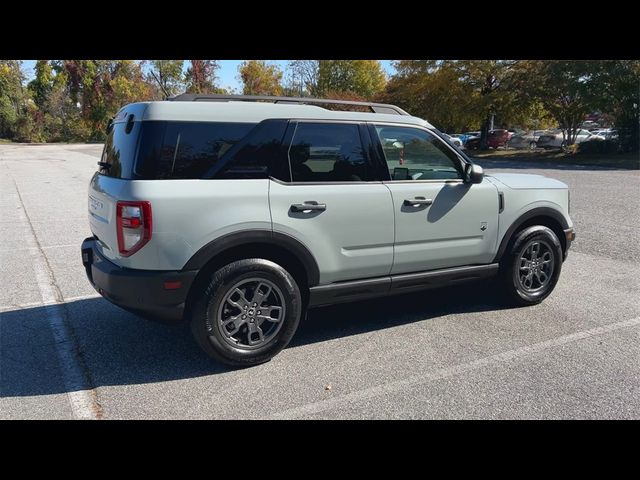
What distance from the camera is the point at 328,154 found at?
13.2 ft

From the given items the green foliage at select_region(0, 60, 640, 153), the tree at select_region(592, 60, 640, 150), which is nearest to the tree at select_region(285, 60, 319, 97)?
the green foliage at select_region(0, 60, 640, 153)

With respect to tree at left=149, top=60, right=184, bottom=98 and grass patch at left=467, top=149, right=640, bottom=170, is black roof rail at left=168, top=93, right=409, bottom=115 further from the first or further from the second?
tree at left=149, top=60, right=184, bottom=98

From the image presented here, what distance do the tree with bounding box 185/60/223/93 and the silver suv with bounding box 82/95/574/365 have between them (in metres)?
51.6

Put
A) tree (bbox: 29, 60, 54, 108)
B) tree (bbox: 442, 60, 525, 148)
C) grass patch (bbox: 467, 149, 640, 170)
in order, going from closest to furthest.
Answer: grass patch (bbox: 467, 149, 640, 170) < tree (bbox: 442, 60, 525, 148) < tree (bbox: 29, 60, 54, 108)

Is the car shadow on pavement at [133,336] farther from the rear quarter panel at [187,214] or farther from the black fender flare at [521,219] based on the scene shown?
the rear quarter panel at [187,214]

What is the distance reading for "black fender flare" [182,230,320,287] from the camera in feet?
11.3

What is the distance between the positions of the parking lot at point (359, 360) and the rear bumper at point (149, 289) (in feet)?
1.73

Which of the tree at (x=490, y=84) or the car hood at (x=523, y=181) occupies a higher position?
the tree at (x=490, y=84)

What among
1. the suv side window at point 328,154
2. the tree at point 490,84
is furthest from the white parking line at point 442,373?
the tree at point 490,84

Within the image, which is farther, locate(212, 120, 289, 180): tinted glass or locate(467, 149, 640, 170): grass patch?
locate(467, 149, 640, 170): grass patch

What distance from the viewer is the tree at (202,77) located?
52.4 meters

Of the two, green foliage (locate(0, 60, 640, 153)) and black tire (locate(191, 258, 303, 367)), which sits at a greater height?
green foliage (locate(0, 60, 640, 153))

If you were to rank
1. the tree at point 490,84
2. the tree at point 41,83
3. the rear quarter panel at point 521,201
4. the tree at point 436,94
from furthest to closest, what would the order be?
the tree at point 41,83 < the tree at point 436,94 < the tree at point 490,84 < the rear quarter panel at point 521,201

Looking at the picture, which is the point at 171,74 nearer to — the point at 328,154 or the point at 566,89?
the point at 566,89
